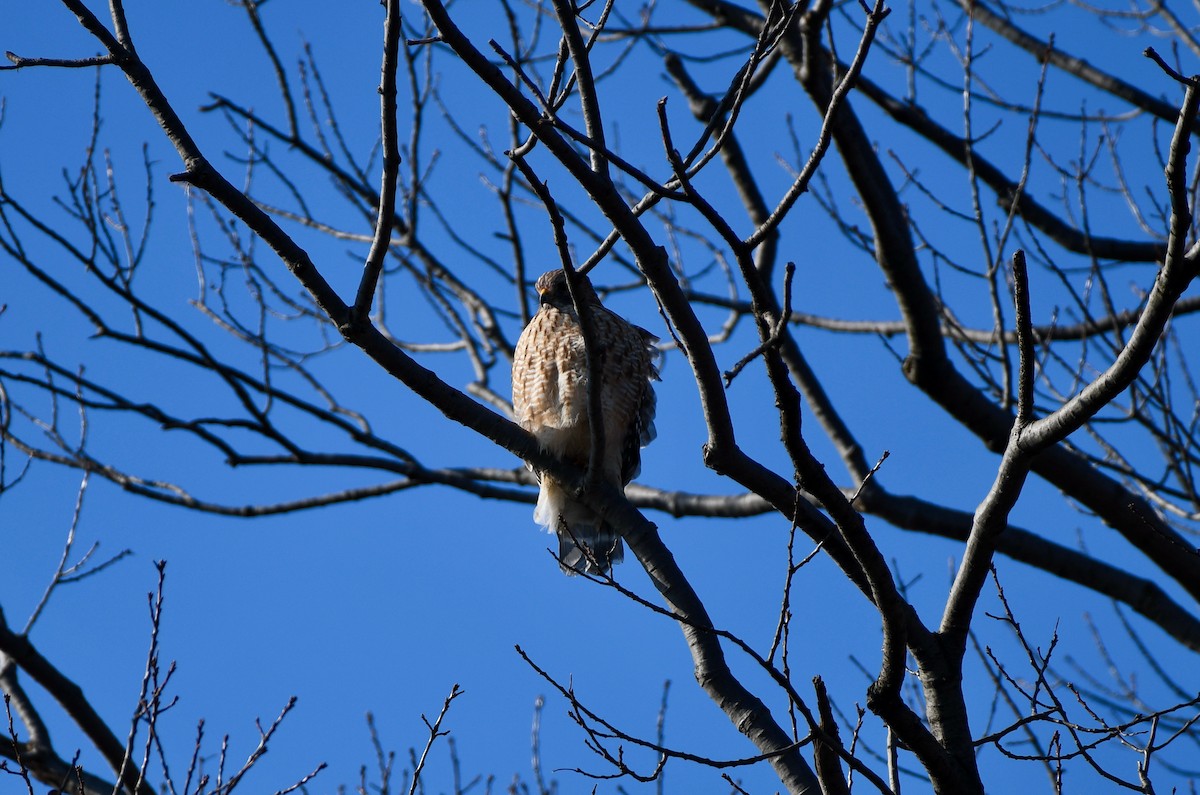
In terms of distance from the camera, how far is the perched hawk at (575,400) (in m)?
4.84

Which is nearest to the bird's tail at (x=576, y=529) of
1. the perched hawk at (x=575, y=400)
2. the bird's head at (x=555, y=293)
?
the perched hawk at (x=575, y=400)

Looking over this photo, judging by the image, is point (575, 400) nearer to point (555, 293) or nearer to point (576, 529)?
point (576, 529)

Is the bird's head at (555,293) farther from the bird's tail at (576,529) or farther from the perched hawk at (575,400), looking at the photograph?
the bird's tail at (576,529)

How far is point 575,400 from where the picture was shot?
4812 millimetres

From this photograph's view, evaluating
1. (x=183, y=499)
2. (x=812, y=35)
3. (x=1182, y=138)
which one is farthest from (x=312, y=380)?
(x=1182, y=138)

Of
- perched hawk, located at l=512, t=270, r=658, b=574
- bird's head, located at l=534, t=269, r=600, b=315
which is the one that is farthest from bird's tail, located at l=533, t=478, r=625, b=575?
bird's head, located at l=534, t=269, r=600, b=315

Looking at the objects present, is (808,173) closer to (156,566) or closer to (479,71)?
(479,71)

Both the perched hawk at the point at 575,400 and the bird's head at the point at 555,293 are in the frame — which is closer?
the perched hawk at the point at 575,400

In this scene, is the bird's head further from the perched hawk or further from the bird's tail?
the bird's tail

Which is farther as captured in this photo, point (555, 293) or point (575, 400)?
point (555, 293)

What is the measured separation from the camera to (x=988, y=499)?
8.05ft

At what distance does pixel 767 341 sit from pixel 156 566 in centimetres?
202

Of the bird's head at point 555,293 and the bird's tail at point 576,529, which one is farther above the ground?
the bird's head at point 555,293

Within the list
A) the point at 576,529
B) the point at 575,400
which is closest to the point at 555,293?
the point at 575,400
